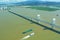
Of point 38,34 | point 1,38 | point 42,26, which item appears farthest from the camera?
point 42,26

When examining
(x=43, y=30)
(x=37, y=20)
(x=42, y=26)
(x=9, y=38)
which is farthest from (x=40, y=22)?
(x=9, y=38)

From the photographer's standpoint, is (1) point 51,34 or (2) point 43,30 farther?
(2) point 43,30

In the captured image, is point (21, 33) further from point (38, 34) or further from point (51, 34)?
point (51, 34)

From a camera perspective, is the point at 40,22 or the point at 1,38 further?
the point at 40,22

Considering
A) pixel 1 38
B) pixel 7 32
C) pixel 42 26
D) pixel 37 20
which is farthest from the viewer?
pixel 37 20

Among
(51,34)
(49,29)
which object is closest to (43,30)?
(49,29)

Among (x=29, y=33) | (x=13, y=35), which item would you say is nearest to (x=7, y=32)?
(x=13, y=35)

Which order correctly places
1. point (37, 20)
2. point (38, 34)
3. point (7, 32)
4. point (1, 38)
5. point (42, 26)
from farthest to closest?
point (37, 20) < point (42, 26) < point (7, 32) < point (38, 34) < point (1, 38)

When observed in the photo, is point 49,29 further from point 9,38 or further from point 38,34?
point 9,38

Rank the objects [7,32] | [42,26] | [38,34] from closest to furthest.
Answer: [38,34]
[7,32]
[42,26]
